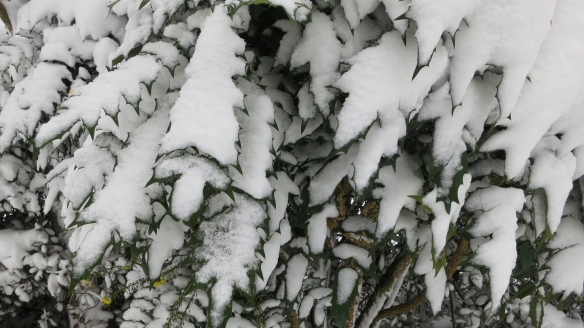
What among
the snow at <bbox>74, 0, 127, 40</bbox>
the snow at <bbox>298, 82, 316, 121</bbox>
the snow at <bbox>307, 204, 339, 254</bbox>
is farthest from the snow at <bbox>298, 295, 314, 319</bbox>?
the snow at <bbox>74, 0, 127, 40</bbox>

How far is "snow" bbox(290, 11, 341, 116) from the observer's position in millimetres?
548

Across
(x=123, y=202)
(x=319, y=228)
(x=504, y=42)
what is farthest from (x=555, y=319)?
(x=123, y=202)

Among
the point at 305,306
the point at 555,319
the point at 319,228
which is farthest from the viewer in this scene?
the point at 555,319

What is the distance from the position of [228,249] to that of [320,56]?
0.29m

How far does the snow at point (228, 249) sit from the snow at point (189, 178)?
0.27 feet

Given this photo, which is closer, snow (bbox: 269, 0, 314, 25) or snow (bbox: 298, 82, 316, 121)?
snow (bbox: 269, 0, 314, 25)

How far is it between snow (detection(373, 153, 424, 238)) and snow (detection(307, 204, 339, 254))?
98 mm

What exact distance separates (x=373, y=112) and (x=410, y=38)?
0.12 metres

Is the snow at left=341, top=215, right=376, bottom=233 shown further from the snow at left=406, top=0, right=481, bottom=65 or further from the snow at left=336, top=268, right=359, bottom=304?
the snow at left=406, top=0, right=481, bottom=65

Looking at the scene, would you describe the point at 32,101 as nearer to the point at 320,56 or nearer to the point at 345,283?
the point at 320,56

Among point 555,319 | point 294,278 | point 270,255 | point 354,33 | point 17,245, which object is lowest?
point 17,245

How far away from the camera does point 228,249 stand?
51cm

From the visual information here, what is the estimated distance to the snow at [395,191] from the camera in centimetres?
58

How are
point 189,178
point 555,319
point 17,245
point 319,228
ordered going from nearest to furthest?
point 189,178 → point 319,228 → point 555,319 → point 17,245
